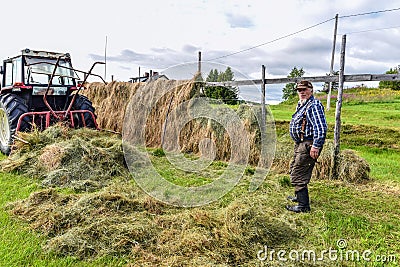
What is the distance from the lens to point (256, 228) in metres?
2.92

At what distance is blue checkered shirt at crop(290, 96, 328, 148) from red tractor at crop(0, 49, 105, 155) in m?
3.73

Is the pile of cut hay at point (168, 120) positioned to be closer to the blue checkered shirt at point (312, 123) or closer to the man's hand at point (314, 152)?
the blue checkered shirt at point (312, 123)

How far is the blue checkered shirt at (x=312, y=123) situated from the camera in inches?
142

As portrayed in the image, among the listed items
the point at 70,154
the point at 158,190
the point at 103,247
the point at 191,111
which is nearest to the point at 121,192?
the point at 158,190

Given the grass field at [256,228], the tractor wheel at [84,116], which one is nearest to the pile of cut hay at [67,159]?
the grass field at [256,228]

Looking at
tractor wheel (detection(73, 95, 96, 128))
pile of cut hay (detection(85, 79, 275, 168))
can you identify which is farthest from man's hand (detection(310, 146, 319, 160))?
tractor wheel (detection(73, 95, 96, 128))

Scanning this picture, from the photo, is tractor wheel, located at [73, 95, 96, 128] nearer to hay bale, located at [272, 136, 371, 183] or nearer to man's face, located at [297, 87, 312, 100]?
hay bale, located at [272, 136, 371, 183]

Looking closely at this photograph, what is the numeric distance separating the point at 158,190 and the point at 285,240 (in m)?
1.80

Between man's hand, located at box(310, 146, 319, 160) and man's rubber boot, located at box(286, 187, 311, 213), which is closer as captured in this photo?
man's hand, located at box(310, 146, 319, 160)

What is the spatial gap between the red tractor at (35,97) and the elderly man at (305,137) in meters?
3.75

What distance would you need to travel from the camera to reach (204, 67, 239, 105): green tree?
3.91 meters

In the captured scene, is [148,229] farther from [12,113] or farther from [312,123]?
[12,113]

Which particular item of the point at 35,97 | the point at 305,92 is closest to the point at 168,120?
the point at 35,97

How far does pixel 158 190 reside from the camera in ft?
13.5
